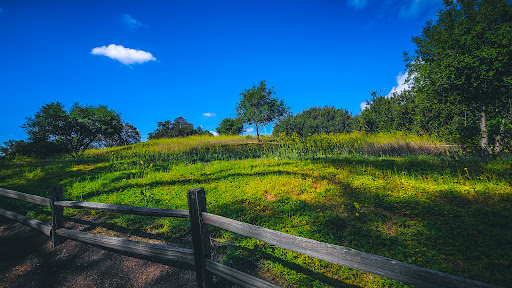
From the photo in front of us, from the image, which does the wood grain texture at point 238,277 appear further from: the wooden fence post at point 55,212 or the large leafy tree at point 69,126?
the large leafy tree at point 69,126

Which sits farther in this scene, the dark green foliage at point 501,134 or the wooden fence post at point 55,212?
the dark green foliage at point 501,134

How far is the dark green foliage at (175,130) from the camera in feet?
186

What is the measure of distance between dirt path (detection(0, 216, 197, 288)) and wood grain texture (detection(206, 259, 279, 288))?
75cm

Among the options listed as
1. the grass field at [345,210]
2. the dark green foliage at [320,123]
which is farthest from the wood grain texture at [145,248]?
the dark green foliage at [320,123]

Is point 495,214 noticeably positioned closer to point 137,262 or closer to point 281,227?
point 281,227

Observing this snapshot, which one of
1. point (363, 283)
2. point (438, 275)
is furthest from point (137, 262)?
point (438, 275)

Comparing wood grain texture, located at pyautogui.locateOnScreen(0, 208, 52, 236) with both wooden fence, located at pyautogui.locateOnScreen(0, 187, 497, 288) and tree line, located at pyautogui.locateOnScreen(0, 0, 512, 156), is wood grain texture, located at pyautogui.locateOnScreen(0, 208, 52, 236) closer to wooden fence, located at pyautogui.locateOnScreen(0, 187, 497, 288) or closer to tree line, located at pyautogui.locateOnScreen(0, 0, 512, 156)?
wooden fence, located at pyautogui.locateOnScreen(0, 187, 497, 288)

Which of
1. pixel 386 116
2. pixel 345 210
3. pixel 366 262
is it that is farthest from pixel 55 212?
pixel 386 116

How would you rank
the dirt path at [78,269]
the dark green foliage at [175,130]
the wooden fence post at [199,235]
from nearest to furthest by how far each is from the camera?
1. the wooden fence post at [199,235]
2. the dirt path at [78,269]
3. the dark green foliage at [175,130]

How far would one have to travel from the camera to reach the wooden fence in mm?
1428

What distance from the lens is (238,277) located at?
2350 millimetres

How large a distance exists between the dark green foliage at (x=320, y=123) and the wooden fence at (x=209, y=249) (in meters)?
37.3

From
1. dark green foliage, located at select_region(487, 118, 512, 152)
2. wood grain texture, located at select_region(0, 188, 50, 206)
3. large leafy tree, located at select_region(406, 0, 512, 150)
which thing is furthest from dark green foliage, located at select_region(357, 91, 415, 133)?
wood grain texture, located at select_region(0, 188, 50, 206)

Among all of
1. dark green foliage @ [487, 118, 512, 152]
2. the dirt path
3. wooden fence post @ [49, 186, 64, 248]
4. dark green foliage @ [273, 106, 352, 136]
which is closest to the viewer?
the dirt path
